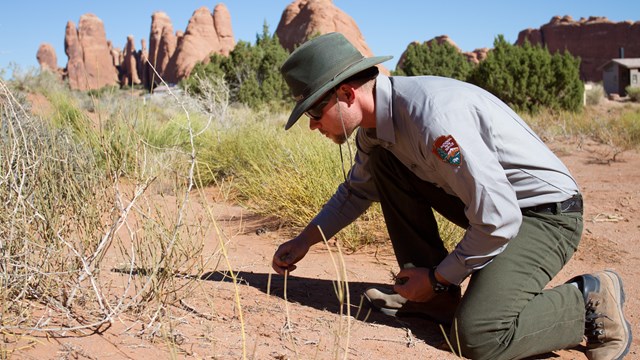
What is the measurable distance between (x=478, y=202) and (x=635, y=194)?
429cm

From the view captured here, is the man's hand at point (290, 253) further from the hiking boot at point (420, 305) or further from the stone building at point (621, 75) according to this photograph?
the stone building at point (621, 75)

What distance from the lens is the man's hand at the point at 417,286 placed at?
99.5 inches

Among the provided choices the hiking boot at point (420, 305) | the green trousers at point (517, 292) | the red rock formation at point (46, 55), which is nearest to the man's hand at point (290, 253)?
the hiking boot at point (420, 305)

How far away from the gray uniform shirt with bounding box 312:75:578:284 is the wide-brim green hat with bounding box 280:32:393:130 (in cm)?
14

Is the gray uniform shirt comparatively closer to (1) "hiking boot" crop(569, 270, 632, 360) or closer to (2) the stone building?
(1) "hiking boot" crop(569, 270, 632, 360)

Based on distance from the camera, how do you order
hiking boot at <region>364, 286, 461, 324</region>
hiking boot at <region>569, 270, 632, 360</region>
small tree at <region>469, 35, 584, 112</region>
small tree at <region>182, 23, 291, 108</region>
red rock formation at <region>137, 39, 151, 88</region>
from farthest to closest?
red rock formation at <region>137, 39, 151, 88</region> < small tree at <region>469, 35, 584, 112</region> < small tree at <region>182, 23, 291, 108</region> < hiking boot at <region>364, 286, 461, 324</region> < hiking boot at <region>569, 270, 632, 360</region>

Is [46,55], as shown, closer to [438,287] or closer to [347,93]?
[347,93]

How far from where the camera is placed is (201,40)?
238ft

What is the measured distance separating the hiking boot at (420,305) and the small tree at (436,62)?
2461 centimetres

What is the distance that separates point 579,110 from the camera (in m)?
19.3

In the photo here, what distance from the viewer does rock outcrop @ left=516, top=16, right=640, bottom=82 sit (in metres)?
65.9

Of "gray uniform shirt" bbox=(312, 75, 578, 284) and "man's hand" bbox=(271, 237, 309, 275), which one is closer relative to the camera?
"gray uniform shirt" bbox=(312, 75, 578, 284)

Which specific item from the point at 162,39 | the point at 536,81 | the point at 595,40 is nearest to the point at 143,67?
the point at 162,39

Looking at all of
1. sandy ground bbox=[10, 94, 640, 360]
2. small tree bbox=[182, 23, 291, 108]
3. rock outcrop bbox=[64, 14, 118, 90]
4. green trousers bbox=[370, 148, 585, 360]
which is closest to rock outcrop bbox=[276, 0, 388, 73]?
rock outcrop bbox=[64, 14, 118, 90]
